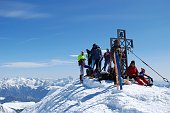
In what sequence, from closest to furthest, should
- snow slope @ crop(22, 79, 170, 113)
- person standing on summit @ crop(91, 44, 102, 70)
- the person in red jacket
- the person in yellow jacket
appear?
1. snow slope @ crop(22, 79, 170, 113)
2. the person in red jacket
3. person standing on summit @ crop(91, 44, 102, 70)
4. the person in yellow jacket

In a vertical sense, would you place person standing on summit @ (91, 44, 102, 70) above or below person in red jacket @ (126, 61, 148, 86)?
above

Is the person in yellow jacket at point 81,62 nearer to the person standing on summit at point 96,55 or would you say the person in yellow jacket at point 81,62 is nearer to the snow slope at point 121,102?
the person standing on summit at point 96,55

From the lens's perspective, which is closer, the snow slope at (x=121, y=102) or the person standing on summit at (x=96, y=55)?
the snow slope at (x=121, y=102)

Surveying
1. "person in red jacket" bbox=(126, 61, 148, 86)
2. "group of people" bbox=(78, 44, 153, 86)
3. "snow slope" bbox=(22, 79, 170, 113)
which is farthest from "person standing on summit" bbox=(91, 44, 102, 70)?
"snow slope" bbox=(22, 79, 170, 113)

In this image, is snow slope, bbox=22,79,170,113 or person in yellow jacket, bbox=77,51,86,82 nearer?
snow slope, bbox=22,79,170,113

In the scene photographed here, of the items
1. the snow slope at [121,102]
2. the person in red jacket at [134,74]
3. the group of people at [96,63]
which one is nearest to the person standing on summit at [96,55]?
the group of people at [96,63]

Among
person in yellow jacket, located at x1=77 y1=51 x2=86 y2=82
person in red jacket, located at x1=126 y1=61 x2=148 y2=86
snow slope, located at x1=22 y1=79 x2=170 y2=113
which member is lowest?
snow slope, located at x1=22 y1=79 x2=170 y2=113

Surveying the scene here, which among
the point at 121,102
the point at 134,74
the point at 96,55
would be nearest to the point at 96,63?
the point at 96,55

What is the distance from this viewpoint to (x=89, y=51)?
84.1ft

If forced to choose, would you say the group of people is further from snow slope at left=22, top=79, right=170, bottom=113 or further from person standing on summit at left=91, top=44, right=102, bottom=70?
snow slope at left=22, top=79, right=170, bottom=113

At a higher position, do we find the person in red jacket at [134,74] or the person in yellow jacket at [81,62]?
the person in yellow jacket at [81,62]

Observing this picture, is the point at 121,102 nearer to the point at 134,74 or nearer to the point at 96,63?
the point at 134,74

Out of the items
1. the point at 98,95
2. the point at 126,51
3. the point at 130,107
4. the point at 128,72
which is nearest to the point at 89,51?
the point at 126,51

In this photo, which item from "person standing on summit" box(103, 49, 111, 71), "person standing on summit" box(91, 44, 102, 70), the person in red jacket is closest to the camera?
the person in red jacket
